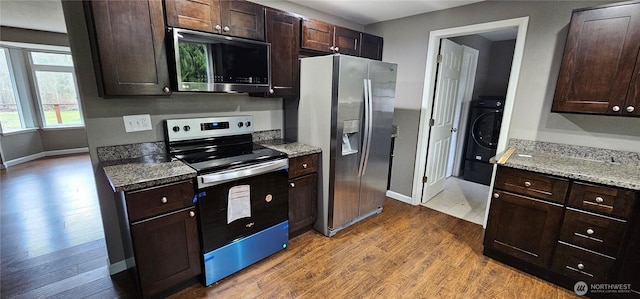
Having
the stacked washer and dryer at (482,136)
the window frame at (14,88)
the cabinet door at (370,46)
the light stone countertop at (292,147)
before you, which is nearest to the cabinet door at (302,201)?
the light stone countertop at (292,147)

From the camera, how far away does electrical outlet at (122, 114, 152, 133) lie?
1902 mm

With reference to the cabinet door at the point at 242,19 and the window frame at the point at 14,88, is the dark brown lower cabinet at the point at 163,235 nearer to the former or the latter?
the cabinet door at the point at 242,19

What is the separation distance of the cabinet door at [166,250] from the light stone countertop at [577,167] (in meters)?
2.37

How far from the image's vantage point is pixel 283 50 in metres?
2.36

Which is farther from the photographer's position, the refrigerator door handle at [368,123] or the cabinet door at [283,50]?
the refrigerator door handle at [368,123]

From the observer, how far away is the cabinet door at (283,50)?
2.25 m

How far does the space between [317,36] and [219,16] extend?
3.22 ft

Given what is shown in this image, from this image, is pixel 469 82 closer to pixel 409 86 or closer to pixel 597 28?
pixel 409 86

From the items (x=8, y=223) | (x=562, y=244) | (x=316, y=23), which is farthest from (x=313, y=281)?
(x=8, y=223)

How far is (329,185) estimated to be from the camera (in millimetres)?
2498

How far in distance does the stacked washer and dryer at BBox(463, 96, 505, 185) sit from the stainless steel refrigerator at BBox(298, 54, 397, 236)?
2159 millimetres

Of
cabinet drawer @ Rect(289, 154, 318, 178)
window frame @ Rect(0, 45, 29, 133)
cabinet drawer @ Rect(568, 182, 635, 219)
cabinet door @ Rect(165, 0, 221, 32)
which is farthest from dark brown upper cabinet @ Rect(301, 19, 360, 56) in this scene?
window frame @ Rect(0, 45, 29, 133)

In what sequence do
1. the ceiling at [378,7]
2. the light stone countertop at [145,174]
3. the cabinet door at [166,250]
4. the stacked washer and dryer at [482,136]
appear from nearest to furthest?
the light stone countertop at [145,174], the cabinet door at [166,250], the ceiling at [378,7], the stacked washer and dryer at [482,136]

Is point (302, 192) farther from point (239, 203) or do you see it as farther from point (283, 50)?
point (283, 50)
